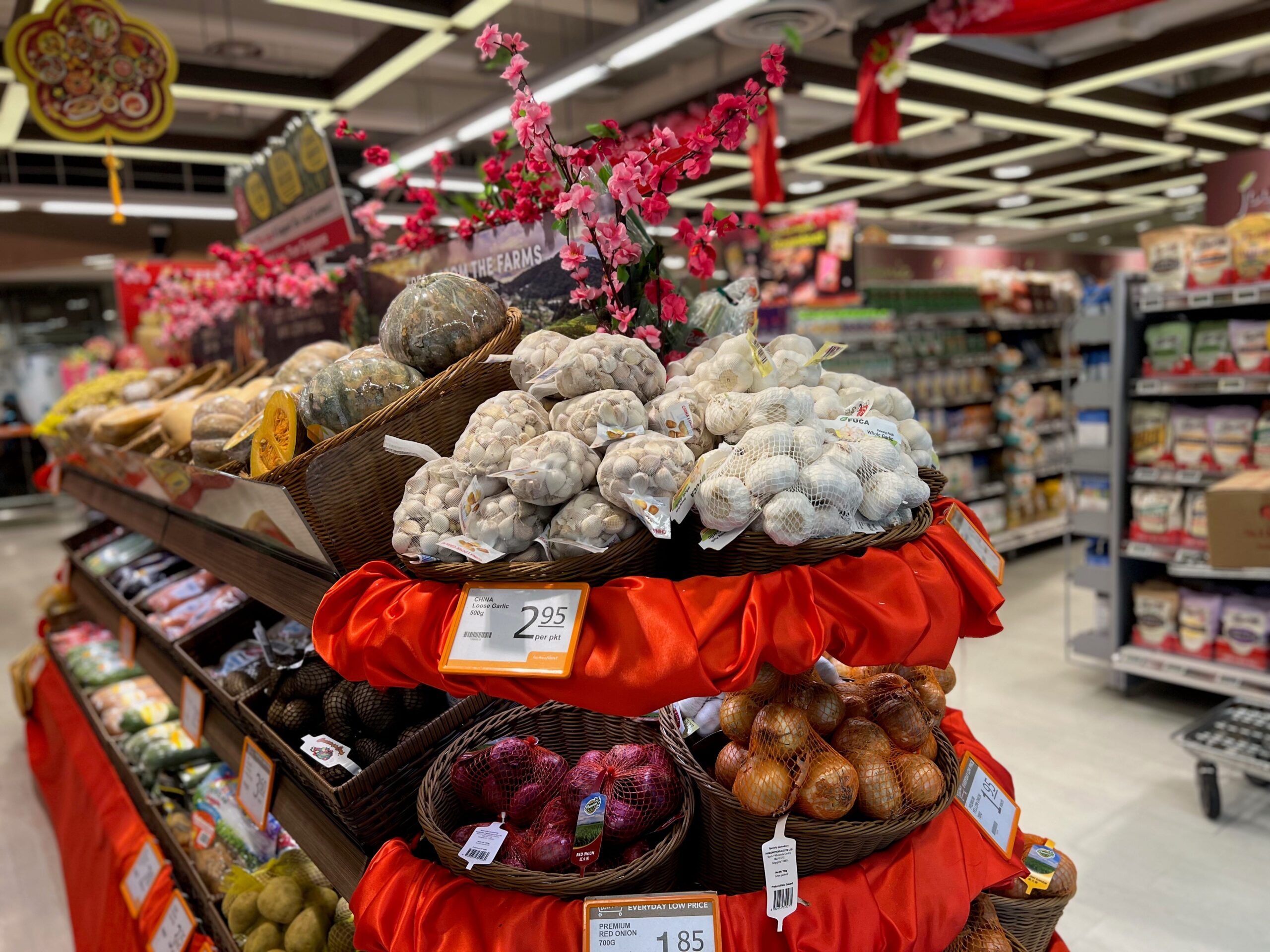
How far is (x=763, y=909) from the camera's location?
119 cm

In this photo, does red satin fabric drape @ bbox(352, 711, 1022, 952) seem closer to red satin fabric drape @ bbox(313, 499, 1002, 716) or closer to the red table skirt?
red satin fabric drape @ bbox(313, 499, 1002, 716)

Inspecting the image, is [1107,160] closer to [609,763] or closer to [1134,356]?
[1134,356]

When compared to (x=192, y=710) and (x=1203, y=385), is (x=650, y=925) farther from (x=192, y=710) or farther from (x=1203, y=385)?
(x=1203, y=385)

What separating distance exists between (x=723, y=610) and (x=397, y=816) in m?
0.73

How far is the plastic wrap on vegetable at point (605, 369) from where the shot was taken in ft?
4.25

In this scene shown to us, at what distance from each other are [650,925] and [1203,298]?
3.76 metres

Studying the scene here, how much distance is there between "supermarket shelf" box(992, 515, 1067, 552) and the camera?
22.4 ft

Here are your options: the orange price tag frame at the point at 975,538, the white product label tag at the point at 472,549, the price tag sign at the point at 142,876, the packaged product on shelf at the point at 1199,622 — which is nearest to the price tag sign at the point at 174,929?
the price tag sign at the point at 142,876

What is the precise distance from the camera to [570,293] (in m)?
1.68

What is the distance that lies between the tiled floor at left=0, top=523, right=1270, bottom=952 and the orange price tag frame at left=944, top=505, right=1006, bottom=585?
5.64 feet

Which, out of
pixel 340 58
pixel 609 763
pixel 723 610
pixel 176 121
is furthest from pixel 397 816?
pixel 176 121

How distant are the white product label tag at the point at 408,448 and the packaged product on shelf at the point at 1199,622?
12.3 ft

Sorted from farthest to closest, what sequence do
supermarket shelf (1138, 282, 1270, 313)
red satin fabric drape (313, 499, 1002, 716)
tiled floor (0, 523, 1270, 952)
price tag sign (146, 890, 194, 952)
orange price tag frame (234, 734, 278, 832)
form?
supermarket shelf (1138, 282, 1270, 313)
tiled floor (0, 523, 1270, 952)
price tag sign (146, 890, 194, 952)
orange price tag frame (234, 734, 278, 832)
red satin fabric drape (313, 499, 1002, 716)

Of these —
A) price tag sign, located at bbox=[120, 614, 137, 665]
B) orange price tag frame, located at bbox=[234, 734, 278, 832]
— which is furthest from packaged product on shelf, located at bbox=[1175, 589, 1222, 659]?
price tag sign, located at bbox=[120, 614, 137, 665]
